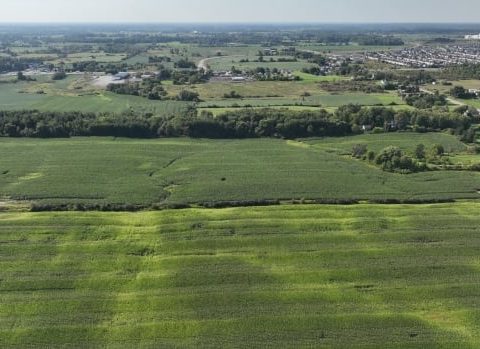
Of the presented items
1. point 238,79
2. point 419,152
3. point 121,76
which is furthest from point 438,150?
point 121,76

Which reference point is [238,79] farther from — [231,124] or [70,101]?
[231,124]

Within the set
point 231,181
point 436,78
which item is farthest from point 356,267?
point 436,78

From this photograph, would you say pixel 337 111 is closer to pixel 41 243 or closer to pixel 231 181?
pixel 231 181

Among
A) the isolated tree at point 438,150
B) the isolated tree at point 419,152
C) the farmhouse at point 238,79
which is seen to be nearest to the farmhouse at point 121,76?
the farmhouse at point 238,79

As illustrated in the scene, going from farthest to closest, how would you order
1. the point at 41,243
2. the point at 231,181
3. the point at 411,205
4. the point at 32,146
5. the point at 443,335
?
the point at 32,146
the point at 231,181
the point at 411,205
the point at 41,243
the point at 443,335

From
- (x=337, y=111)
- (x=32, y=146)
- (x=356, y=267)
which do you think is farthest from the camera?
(x=337, y=111)
